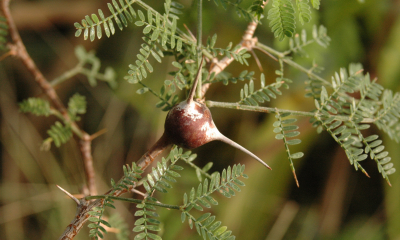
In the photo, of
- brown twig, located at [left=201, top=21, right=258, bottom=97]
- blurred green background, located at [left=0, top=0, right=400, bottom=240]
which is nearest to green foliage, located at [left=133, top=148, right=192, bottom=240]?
brown twig, located at [left=201, top=21, right=258, bottom=97]

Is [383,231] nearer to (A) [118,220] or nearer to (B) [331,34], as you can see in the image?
(B) [331,34]

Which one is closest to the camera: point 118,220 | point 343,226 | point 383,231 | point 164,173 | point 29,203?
point 164,173

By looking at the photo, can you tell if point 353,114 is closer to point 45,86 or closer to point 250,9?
point 250,9

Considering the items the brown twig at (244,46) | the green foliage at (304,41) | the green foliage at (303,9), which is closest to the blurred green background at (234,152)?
the green foliage at (304,41)

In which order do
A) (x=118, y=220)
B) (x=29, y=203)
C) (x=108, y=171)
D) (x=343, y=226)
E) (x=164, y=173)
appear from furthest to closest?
(x=108, y=171), (x=29, y=203), (x=343, y=226), (x=118, y=220), (x=164, y=173)

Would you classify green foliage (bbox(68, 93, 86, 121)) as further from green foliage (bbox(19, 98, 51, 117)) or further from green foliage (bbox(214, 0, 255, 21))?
green foliage (bbox(214, 0, 255, 21))

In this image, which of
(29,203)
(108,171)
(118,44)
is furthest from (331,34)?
(29,203)
